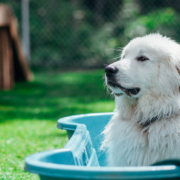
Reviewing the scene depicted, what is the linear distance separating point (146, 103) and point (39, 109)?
11.2 ft

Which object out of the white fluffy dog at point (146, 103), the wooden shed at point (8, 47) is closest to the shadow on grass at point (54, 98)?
the wooden shed at point (8, 47)

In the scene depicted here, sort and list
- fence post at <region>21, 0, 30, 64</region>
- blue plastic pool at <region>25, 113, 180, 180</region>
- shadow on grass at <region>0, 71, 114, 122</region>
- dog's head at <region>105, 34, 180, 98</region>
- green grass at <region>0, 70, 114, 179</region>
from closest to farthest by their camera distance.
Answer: blue plastic pool at <region>25, 113, 180, 180</region>, dog's head at <region>105, 34, 180, 98</region>, green grass at <region>0, 70, 114, 179</region>, shadow on grass at <region>0, 71, 114, 122</region>, fence post at <region>21, 0, 30, 64</region>

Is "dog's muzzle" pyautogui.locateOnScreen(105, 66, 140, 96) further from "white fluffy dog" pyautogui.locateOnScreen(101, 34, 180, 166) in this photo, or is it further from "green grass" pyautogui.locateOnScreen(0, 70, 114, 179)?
"green grass" pyautogui.locateOnScreen(0, 70, 114, 179)

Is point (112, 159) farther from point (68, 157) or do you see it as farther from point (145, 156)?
point (68, 157)

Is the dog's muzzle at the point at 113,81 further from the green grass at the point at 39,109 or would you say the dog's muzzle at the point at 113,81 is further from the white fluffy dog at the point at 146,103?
the green grass at the point at 39,109

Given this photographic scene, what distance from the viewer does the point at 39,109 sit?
5.21 metres

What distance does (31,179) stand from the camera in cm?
232

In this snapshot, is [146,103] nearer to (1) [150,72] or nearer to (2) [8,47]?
(1) [150,72]

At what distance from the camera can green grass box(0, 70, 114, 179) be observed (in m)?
3.09

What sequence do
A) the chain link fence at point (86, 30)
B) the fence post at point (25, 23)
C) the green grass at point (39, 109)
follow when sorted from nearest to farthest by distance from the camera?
1. the green grass at point (39, 109)
2. the fence post at point (25, 23)
3. the chain link fence at point (86, 30)

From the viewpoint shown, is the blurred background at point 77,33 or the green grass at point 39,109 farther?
the blurred background at point 77,33

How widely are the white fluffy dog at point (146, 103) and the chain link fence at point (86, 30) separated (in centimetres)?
748

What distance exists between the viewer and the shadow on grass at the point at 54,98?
4.93m

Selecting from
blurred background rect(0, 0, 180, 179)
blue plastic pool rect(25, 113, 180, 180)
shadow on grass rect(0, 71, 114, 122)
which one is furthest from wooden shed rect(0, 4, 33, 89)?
blue plastic pool rect(25, 113, 180, 180)
